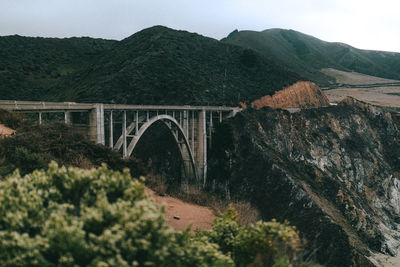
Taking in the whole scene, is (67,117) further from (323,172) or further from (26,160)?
(323,172)

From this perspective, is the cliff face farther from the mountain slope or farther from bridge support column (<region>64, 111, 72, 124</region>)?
bridge support column (<region>64, 111, 72, 124</region>)

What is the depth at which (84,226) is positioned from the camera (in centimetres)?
521

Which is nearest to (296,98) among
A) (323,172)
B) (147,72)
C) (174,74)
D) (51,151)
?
(323,172)

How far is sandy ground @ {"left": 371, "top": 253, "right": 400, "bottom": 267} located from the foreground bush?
26520 mm

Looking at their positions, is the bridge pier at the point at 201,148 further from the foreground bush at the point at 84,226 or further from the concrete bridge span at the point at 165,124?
the foreground bush at the point at 84,226

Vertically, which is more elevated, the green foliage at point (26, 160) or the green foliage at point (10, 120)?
the green foliage at point (10, 120)

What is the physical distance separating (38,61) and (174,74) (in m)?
39.4

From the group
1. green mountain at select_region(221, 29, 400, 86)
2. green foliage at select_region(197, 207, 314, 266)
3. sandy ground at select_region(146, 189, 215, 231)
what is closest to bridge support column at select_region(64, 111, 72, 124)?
sandy ground at select_region(146, 189, 215, 231)

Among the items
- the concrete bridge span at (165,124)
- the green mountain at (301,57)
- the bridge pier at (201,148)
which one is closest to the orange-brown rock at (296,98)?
the concrete bridge span at (165,124)

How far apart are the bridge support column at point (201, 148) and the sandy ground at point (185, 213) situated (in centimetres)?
1600

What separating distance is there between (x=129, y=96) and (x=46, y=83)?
27958 millimetres

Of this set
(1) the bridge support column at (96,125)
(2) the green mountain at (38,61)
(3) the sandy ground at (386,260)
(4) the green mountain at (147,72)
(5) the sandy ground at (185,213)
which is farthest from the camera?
(2) the green mountain at (38,61)

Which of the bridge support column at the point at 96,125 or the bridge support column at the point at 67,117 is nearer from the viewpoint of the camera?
the bridge support column at the point at 67,117

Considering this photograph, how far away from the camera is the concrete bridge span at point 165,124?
54.4 ft
